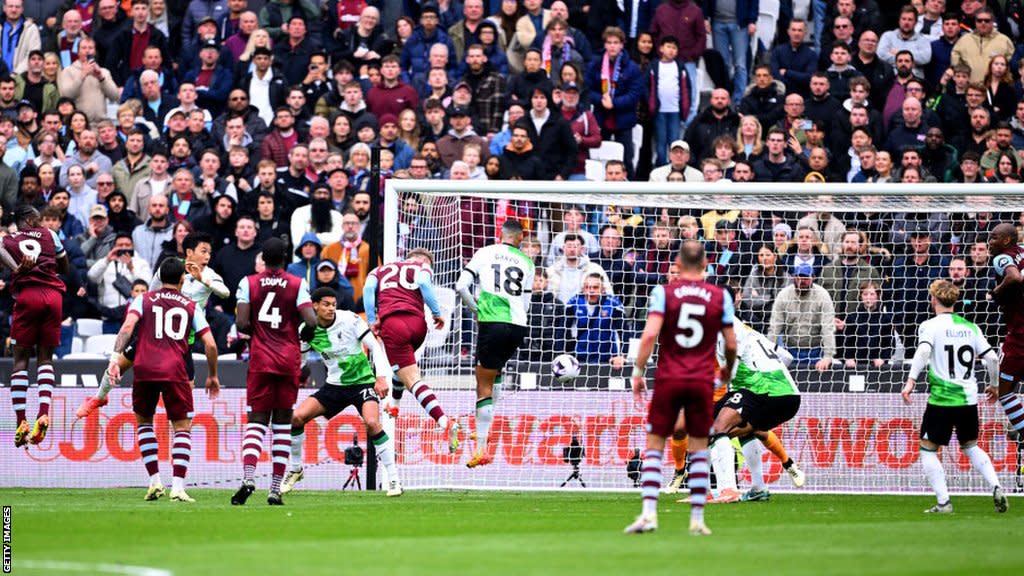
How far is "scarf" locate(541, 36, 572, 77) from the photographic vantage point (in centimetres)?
2544

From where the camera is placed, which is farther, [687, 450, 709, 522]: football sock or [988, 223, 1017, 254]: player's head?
[988, 223, 1017, 254]: player's head

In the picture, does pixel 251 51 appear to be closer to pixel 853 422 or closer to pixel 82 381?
pixel 82 381

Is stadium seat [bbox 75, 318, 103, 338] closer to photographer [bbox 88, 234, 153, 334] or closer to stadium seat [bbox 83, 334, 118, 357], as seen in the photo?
photographer [bbox 88, 234, 153, 334]

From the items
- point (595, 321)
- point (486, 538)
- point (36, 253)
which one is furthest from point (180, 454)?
point (595, 321)

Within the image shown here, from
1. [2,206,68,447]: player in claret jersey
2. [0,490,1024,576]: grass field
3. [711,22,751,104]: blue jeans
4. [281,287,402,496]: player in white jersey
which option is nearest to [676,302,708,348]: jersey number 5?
[0,490,1024,576]: grass field

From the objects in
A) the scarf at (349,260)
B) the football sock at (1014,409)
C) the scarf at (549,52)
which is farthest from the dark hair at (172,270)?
the scarf at (549,52)

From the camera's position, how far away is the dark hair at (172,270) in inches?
609

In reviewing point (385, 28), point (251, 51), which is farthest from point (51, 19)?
point (385, 28)

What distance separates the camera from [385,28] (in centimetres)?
2756

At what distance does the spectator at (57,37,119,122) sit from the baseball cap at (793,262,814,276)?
12.1 metres

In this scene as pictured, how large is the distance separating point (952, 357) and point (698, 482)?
13.7 feet

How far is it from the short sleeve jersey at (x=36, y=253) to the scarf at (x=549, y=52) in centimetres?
973

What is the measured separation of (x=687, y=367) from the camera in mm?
12500

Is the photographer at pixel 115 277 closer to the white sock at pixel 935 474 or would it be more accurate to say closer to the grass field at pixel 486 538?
the grass field at pixel 486 538
